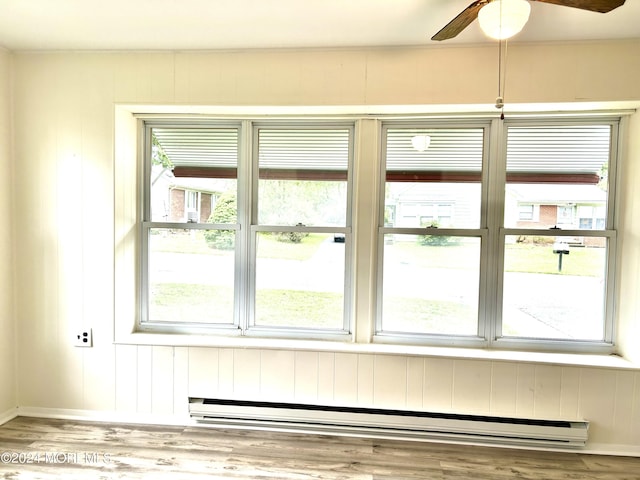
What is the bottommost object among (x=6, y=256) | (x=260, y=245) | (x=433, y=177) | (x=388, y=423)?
(x=388, y=423)

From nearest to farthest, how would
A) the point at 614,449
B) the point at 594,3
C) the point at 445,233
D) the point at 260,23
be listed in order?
the point at 594,3 → the point at 260,23 → the point at 614,449 → the point at 445,233

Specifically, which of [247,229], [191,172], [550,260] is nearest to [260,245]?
[247,229]

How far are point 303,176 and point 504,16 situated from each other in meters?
1.52

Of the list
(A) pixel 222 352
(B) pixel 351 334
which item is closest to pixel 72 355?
(A) pixel 222 352

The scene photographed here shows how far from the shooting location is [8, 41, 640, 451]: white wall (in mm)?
2164

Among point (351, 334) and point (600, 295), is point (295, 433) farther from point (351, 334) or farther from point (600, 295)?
point (600, 295)

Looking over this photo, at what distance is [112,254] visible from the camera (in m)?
2.38

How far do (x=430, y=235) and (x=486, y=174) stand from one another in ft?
1.93

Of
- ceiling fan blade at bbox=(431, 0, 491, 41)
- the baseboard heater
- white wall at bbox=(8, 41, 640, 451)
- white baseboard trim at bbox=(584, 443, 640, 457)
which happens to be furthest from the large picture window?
ceiling fan blade at bbox=(431, 0, 491, 41)

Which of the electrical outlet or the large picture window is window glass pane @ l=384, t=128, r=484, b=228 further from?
the electrical outlet

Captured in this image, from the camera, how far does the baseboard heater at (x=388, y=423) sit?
215 cm

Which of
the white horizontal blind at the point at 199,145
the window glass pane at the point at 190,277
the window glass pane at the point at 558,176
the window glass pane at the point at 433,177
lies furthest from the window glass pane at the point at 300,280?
the window glass pane at the point at 558,176

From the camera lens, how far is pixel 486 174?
2408 mm

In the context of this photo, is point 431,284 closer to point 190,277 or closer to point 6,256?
point 190,277
